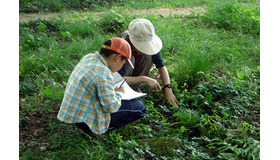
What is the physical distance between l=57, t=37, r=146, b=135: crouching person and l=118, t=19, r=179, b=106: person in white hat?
1.82ft

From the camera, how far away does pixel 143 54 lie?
3.34m

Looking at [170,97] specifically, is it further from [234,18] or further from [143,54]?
[234,18]

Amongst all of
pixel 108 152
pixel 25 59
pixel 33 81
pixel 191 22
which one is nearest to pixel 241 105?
pixel 108 152

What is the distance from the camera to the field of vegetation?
8.55ft

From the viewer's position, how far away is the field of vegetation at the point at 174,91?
2605 millimetres

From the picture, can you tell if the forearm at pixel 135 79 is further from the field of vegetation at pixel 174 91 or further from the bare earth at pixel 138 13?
the bare earth at pixel 138 13

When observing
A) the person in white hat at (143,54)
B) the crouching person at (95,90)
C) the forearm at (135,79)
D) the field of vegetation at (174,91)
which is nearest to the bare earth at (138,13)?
the field of vegetation at (174,91)

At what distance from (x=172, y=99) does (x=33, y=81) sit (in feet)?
6.47

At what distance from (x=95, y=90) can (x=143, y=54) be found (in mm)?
1093

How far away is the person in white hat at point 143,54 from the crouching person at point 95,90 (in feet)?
1.82

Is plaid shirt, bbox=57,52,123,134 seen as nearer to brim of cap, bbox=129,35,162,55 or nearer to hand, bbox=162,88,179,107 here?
brim of cap, bbox=129,35,162,55

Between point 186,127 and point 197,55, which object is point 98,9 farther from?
point 186,127

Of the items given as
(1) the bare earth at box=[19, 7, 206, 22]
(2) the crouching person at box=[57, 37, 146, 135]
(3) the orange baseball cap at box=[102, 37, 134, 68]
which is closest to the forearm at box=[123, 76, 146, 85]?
(2) the crouching person at box=[57, 37, 146, 135]

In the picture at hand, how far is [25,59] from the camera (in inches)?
165
